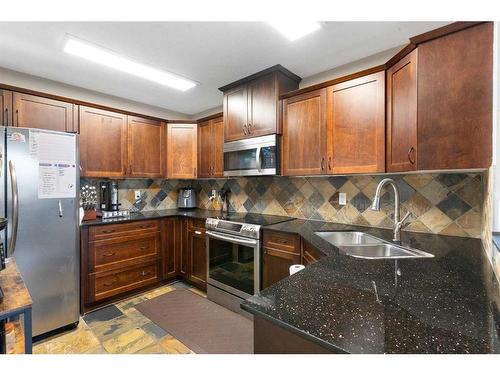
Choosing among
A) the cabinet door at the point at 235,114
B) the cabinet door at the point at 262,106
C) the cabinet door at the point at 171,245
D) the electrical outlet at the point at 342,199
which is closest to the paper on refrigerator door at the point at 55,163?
the cabinet door at the point at 171,245

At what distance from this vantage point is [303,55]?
6.91 feet

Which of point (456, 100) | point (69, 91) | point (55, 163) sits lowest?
point (55, 163)

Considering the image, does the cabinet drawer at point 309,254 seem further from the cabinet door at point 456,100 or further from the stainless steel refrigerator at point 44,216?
the stainless steel refrigerator at point 44,216

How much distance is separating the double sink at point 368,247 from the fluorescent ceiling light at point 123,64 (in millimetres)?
2151

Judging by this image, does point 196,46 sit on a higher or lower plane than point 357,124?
higher

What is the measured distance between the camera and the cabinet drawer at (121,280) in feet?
7.97

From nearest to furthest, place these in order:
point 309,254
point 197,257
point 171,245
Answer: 1. point 309,254
2. point 197,257
3. point 171,245

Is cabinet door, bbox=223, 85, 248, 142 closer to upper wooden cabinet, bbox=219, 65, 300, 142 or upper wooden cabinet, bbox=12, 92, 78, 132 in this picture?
upper wooden cabinet, bbox=219, 65, 300, 142

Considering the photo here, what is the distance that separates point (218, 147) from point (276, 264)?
5.52 ft

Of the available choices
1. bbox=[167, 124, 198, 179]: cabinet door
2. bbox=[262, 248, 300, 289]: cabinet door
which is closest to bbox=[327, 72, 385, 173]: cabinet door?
bbox=[262, 248, 300, 289]: cabinet door

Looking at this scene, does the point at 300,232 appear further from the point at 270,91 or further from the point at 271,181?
the point at 270,91

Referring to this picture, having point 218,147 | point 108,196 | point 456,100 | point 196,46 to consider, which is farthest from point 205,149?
point 456,100

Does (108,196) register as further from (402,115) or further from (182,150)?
(402,115)

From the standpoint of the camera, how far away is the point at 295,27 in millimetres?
1706
